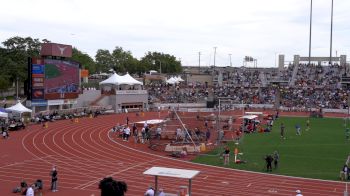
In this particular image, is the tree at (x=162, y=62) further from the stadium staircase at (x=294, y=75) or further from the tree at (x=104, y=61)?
the stadium staircase at (x=294, y=75)

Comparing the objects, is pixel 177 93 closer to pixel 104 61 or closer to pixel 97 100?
pixel 97 100

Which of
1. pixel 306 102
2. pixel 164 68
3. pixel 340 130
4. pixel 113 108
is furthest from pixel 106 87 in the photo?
pixel 164 68

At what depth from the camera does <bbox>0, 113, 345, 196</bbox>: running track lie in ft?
67.4

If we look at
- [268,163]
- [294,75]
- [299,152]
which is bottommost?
[299,152]

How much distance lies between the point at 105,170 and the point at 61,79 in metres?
31.1

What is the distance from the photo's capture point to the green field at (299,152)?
2486 cm

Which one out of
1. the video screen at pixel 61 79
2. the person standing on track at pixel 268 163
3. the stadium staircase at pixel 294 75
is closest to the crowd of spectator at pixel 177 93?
the stadium staircase at pixel 294 75

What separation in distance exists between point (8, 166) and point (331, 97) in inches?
2165

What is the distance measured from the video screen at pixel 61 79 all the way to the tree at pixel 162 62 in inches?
2998

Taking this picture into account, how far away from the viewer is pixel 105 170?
80.5 feet

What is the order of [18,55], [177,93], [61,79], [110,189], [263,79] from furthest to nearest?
[263,79], [177,93], [18,55], [61,79], [110,189]

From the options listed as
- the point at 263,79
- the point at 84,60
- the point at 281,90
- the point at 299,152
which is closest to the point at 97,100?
the point at 281,90

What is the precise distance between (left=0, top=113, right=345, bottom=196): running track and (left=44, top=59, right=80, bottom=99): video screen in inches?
577

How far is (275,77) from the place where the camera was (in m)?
87.0
